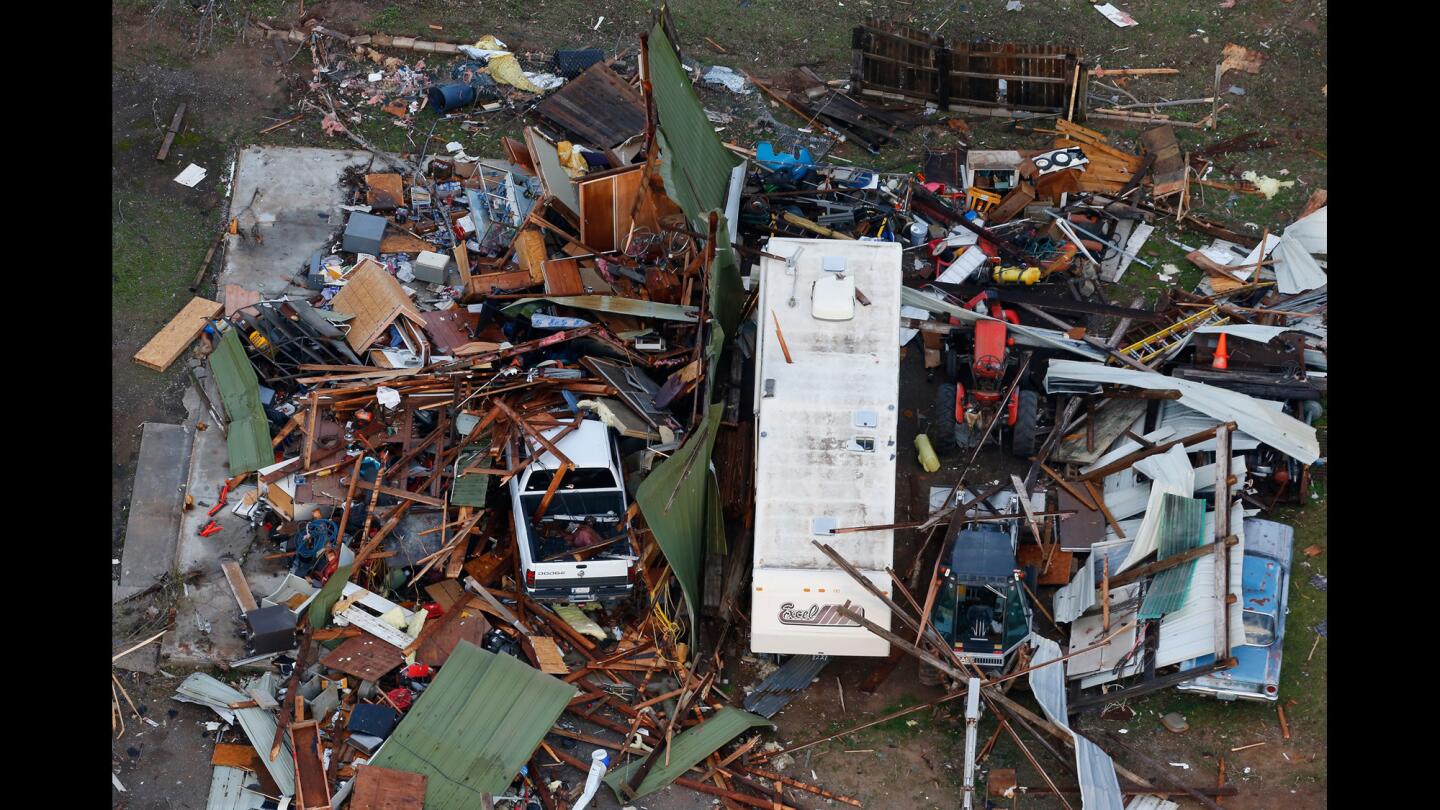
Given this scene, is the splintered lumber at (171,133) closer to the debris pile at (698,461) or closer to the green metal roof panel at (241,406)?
the debris pile at (698,461)

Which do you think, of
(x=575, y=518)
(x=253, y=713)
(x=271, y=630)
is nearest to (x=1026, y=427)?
(x=575, y=518)

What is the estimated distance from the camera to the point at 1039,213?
73.6 feet

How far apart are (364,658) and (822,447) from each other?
6.30 metres

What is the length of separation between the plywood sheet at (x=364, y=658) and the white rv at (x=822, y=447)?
4.55 metres

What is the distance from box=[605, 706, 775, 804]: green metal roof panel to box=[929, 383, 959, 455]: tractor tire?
465cm

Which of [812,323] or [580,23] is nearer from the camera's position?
[812,323]

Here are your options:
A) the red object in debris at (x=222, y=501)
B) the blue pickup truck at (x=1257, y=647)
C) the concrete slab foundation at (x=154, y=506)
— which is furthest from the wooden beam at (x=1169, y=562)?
the concrete slab foundation at (x=154, y=506)

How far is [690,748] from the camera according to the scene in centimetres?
1759

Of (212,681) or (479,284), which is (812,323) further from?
(212,681)

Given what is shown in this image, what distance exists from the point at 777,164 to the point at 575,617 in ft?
26.2

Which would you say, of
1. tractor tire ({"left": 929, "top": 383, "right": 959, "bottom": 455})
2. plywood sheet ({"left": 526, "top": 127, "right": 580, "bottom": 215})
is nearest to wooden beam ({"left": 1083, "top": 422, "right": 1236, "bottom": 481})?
tractor tire ({"left": 929, "top": 383, "right": 959, "bottom": 455})

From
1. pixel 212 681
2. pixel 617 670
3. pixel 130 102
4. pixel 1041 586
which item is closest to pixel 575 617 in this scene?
pixel 617 670

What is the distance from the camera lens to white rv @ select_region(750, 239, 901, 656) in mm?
17734

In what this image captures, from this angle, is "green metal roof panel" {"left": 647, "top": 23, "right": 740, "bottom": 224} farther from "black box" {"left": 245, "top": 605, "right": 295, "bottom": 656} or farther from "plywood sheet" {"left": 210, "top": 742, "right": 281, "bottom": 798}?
"plywood sheet" {"left": 210, "top": 742, "right": 281, "bottom": 798}
